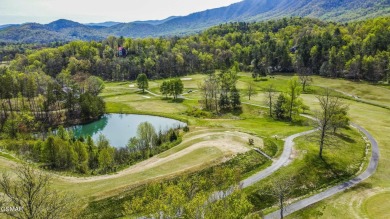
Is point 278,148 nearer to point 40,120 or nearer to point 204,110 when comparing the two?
point 204,110

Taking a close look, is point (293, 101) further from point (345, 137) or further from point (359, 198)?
point (359, 198)

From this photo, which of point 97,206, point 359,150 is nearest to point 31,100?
point 97,206

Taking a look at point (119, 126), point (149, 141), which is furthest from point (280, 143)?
point (119, 126)

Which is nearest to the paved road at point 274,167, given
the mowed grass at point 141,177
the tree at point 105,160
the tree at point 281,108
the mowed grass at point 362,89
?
the mowed grass at point 141,177

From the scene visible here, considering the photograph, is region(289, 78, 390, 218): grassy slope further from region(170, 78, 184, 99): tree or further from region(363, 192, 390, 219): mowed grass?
region(170, 78, 184, 99): tree

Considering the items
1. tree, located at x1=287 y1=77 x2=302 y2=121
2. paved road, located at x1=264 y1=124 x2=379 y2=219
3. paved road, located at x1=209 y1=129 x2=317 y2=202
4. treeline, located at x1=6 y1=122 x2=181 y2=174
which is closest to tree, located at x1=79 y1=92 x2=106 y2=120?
treeline, located at x1=6 y1=122 x2=181 y2=174

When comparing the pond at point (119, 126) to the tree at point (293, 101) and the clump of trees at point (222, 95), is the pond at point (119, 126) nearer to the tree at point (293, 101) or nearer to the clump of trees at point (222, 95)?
the clump of trees at point (222, 95)
